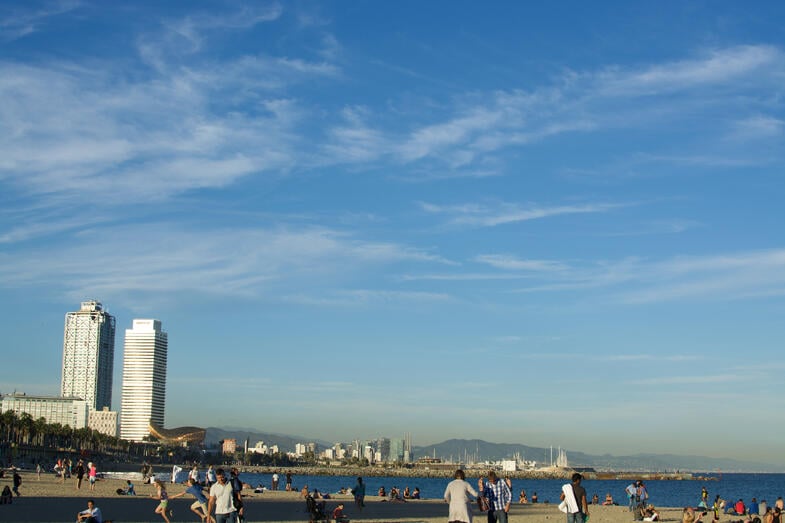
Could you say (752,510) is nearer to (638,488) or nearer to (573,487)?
(638,488)

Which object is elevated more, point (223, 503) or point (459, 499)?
point (459, 499)

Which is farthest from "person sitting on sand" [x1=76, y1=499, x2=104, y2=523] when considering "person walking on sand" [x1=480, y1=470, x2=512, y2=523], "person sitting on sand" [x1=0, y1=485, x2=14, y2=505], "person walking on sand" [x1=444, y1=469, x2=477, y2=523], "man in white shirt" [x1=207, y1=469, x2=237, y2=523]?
"person sitting on sand" [x1=0, y1=485, x2=14, y2=505]

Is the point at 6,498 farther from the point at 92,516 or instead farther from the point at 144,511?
the point at 92,516

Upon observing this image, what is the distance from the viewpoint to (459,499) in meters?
15.8

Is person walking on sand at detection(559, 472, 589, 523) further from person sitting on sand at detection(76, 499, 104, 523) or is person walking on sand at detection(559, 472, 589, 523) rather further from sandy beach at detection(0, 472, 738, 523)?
sandy beach at detection(0, 472, 738, 523)

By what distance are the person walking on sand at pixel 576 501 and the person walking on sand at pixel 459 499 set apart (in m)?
3.24

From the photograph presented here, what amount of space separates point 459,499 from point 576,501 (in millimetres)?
3877

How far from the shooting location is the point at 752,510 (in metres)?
40.4

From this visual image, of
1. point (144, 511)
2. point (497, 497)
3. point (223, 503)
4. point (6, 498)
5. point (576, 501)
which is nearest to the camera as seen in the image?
point (223, 503)

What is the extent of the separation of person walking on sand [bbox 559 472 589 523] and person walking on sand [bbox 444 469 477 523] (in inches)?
128

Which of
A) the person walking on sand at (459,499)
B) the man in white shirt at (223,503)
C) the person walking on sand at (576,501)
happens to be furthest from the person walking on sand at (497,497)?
the man in white shirt at (223,503)

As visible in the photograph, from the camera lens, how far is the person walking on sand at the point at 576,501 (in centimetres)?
1852

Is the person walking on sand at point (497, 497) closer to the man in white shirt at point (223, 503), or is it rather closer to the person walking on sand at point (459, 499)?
the person walking on sand at point (459, 499)

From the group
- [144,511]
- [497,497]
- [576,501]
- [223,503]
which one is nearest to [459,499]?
[576,501]
